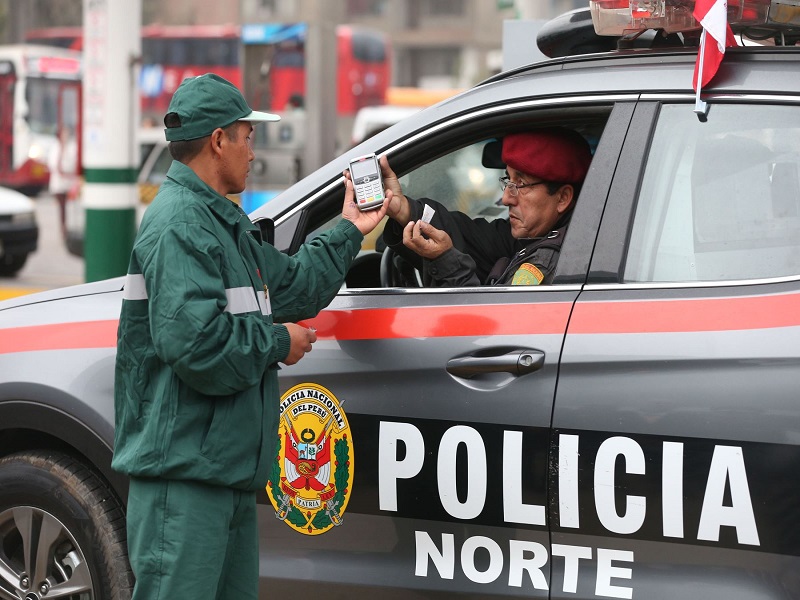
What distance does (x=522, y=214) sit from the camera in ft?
Answer: 10.7

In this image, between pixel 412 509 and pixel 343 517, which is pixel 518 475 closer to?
pixel 412 509

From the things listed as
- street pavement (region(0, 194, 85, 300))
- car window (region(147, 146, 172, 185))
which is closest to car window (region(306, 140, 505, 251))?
street pavement (region(0, 194, 85, 300))

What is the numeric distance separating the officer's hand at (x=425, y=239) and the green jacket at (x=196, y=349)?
2.01 feet

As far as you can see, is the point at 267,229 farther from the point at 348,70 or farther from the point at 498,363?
the point at 348,70

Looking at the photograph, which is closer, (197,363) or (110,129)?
(197,363)

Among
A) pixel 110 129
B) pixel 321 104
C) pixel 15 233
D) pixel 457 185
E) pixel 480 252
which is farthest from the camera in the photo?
pixel 321 104

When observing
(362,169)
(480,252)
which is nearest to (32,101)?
(480,252)

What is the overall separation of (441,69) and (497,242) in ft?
143

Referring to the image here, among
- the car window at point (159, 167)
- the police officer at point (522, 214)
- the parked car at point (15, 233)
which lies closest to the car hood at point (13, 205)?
the parked car at point (15, 233)

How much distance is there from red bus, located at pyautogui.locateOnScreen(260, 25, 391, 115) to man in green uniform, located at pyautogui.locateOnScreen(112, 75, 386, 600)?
23.1m

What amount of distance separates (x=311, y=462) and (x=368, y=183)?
729 millimetres

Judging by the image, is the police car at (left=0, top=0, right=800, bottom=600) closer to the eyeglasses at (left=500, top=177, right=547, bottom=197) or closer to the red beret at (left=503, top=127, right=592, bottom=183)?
the red beret at (left=503, top=127, right=592, bottom=183)

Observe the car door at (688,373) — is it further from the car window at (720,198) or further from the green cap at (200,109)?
the green cap at (200,109)

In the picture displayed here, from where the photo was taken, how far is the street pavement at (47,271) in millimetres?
11495
